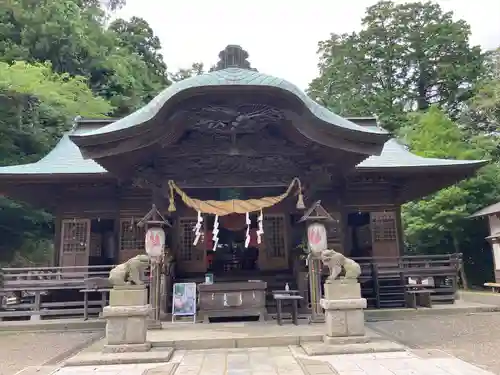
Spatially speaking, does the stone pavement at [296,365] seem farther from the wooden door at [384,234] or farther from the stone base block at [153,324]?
the wooden door at [384,234]

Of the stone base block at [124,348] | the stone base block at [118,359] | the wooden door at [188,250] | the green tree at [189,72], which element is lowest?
A: the stone base block at [118,359]

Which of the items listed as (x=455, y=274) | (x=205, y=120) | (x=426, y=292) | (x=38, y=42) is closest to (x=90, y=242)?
(x=205, y=120)

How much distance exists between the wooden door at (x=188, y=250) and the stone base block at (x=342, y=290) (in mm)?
4719

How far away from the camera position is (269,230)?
36.0ft

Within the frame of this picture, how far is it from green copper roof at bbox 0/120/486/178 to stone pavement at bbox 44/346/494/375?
A: 18.0 feet

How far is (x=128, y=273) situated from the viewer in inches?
265

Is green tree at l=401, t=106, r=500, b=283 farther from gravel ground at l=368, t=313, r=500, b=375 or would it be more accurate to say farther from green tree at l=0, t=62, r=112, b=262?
green tree at l=0, t=62, r=112, b=262

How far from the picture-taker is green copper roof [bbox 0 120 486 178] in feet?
33.4

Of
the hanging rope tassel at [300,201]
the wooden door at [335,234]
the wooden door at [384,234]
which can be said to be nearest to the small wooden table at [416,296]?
the wooden door at [384,234]

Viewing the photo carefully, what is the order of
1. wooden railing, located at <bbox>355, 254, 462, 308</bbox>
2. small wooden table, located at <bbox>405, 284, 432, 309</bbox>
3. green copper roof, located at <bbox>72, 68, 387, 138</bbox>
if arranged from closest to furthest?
green copper roof, located at <bbox>72, 68, 387, 138</bbox>
small wooden table, located at <bbox>405, 284, 432, 309</bbox>
wooden railing, located at <bbox>355, 254, 462, 308</bbox>

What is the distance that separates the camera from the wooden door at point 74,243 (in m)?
11.1

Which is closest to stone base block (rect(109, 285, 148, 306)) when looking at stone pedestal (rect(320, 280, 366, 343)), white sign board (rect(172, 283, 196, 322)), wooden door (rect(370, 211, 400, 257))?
white sign board (rect(172, 283, 196, 322))

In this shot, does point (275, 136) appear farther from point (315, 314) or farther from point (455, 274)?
point (455, 274)

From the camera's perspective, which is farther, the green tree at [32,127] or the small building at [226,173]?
the green tree at [32,127]
